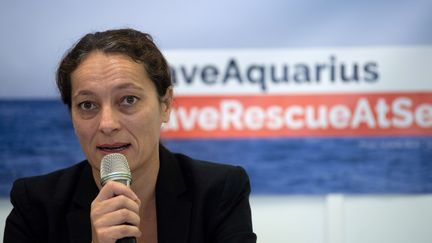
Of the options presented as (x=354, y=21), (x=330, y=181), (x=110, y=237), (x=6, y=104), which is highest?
(x=354, y=21)

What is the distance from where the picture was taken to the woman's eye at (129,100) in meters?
1.67

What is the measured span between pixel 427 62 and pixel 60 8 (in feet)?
6.23

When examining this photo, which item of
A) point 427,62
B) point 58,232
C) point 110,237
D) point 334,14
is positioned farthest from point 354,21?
point 110,237

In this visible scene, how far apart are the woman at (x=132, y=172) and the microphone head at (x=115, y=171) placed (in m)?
0.22

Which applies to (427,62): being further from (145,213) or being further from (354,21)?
(145,213)

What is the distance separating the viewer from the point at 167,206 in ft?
6.06

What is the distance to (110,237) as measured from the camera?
1284 millimetres

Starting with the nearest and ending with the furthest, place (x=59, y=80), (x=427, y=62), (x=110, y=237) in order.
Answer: (x=110, y=237) < (x=59, y=80) < (x=427, y=62)

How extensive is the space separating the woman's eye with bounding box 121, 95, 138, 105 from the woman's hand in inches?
15.8

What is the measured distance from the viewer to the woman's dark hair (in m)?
1.74

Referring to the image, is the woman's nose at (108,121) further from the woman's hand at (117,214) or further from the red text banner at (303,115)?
the red text banner at (303,115)

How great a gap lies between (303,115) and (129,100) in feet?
4.71

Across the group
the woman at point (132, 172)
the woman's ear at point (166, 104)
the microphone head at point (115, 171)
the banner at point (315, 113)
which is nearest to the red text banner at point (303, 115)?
the banner at point (315, 113)

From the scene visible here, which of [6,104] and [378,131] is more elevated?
[6,104]
